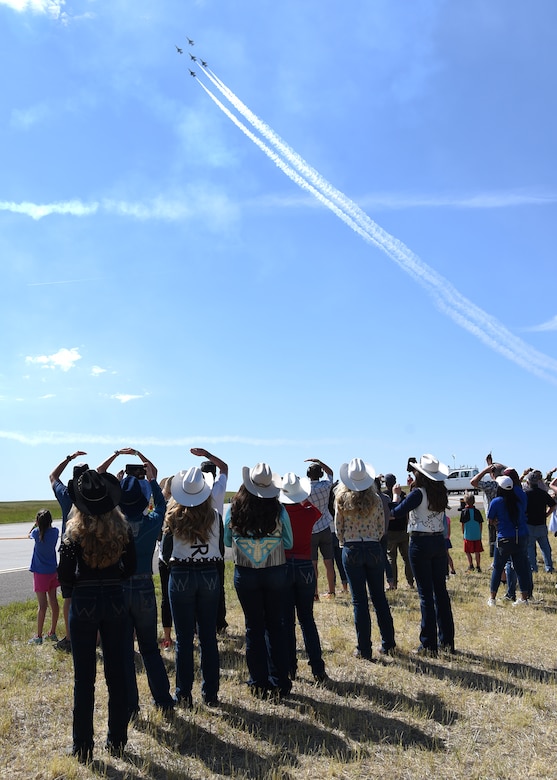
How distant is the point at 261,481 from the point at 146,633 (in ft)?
5.85

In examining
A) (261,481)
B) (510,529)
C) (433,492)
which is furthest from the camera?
(510,529)

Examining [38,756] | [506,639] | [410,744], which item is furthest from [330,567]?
[38,756]

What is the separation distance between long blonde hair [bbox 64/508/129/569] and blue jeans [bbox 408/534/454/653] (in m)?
4.13

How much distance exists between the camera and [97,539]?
4.69 metres

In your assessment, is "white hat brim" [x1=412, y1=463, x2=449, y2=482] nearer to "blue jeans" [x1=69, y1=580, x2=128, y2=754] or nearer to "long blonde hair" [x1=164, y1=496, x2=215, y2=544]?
"long blonde hair" [x1=164, y1=496, x2=215, y2=544]

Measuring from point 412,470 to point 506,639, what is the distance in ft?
9.65

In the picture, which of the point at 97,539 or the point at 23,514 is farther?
the point at 23,514

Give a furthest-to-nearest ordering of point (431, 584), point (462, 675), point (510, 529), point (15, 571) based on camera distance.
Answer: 1. point (15, 571)
2. point (510, 529)
3. point (431, 584)
4. point (462, 675)

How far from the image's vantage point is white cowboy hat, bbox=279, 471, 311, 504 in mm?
6590

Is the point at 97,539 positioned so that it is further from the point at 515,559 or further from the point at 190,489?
the point at 515,559

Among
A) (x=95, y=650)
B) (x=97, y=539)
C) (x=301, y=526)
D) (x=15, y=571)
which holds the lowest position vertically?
(x=15, y=571)

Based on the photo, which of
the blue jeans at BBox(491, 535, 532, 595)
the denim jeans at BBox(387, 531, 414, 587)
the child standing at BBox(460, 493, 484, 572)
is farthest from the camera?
the child standing at BBox(460, 493, 484, 572)

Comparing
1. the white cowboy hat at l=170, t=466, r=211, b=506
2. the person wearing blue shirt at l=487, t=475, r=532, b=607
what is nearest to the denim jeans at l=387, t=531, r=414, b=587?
the person wearing blue shirt at l=487, t=475, r=532, b=607

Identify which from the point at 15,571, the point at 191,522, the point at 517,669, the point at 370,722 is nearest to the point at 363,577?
the point at 370,722
